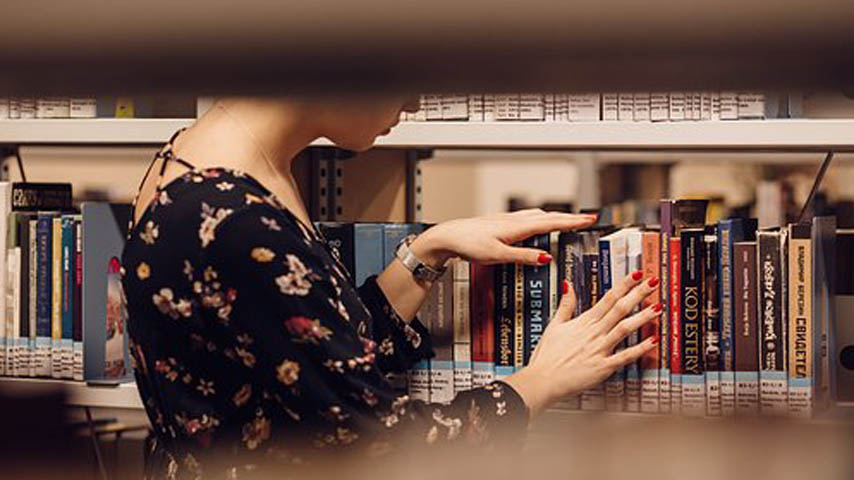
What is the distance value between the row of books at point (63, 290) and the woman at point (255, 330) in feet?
1.59

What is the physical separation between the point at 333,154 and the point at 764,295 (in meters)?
0.68

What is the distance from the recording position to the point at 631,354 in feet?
4.53

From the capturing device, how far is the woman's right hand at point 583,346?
1.28 metres

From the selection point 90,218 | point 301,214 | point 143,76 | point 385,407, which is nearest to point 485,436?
point 385,407

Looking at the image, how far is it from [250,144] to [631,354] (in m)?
0.51

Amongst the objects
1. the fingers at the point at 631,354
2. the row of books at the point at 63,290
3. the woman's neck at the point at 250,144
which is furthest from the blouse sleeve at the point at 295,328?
the row of books at the point at 63,290

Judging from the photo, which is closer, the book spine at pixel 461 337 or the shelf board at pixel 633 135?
the shelf board at pixel 633 135

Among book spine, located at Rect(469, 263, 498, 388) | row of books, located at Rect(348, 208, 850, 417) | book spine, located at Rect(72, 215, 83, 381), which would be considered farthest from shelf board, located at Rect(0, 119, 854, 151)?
book spine, located at Rect(72, 215, 83, 381)

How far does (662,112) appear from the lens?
4.85 feet

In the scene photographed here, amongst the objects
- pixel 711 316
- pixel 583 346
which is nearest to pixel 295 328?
pixel 583 346

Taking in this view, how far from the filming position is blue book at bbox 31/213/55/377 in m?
1.77

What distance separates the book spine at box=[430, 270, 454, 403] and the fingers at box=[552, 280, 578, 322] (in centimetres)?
16

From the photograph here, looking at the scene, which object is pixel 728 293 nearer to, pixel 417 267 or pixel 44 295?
pixel 417 267

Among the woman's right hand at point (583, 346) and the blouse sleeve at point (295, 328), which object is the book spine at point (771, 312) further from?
the blouse sleeve at point (295, 328)
